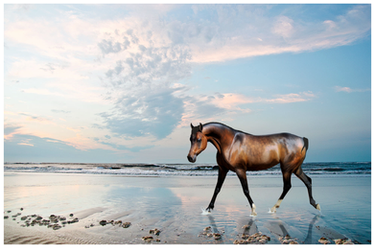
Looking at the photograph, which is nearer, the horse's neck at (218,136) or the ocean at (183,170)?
the horse's neck at (218,136)

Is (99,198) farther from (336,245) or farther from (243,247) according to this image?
(336,245)

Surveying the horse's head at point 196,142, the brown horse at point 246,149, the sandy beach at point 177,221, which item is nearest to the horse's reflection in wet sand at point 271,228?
the sandy beach at point 177,221

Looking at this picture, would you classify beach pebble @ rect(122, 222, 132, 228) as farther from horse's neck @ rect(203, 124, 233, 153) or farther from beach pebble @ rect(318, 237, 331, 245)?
beach pebble @ rect(318, 237, 331, 245)

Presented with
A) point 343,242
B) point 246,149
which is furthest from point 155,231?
point 343,242

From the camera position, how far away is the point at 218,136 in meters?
5.02

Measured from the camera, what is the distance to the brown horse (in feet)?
16.0

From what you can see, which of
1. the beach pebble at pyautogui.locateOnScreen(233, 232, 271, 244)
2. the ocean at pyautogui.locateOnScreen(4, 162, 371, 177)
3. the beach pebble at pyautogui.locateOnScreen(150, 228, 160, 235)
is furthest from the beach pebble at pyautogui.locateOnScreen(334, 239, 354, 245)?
the ocean at pyautogui.locateOnScreen(4, 162, 371, 177)

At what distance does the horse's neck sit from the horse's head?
7.3 inches

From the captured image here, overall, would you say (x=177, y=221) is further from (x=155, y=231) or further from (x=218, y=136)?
(x=218, y=136)

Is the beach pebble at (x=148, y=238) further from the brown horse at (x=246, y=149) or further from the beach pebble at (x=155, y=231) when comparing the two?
the brown horse at (x=246, y=149)

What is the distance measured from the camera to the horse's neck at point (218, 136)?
4992 mm

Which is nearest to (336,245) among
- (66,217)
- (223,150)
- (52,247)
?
(223,150)

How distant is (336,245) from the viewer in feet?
10.6

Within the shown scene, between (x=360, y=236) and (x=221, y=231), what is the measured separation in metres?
2.01
